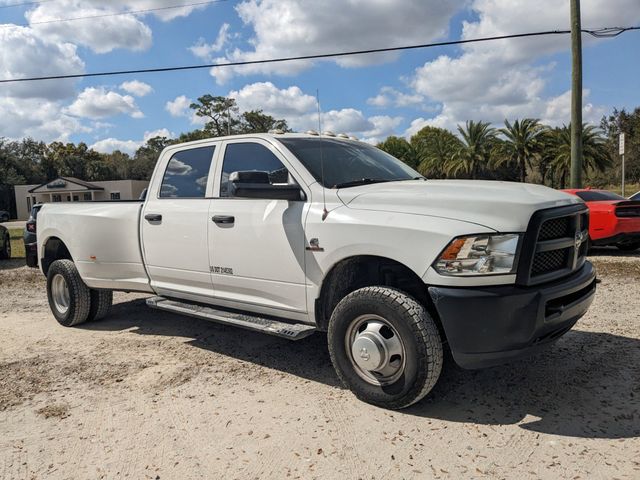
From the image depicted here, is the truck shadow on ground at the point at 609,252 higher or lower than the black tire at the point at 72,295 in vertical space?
lower

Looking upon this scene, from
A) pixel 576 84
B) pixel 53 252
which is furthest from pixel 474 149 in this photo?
pixel 53 252

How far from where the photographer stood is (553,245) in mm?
3379

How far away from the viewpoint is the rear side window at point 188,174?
4883 mm

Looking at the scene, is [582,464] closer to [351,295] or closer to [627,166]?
[351,295]

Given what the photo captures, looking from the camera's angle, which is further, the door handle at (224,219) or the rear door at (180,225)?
the rear door at (180,225)

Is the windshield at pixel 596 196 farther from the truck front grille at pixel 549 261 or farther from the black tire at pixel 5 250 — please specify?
the black tire at pixel 5 250

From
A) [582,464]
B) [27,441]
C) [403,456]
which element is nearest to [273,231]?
[403,456]

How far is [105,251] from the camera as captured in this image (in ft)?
18.4

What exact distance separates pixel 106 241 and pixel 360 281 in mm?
3031

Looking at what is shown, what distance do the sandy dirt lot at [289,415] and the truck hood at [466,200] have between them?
4.28 ft

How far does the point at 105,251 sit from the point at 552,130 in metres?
43.5

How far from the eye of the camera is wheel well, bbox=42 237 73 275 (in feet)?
21.3

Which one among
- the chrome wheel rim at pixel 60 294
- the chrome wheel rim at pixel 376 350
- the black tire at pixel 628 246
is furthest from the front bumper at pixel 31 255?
the black tire at pixel 628 246

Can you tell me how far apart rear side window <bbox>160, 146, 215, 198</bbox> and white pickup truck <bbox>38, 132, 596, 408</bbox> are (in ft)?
0.05
